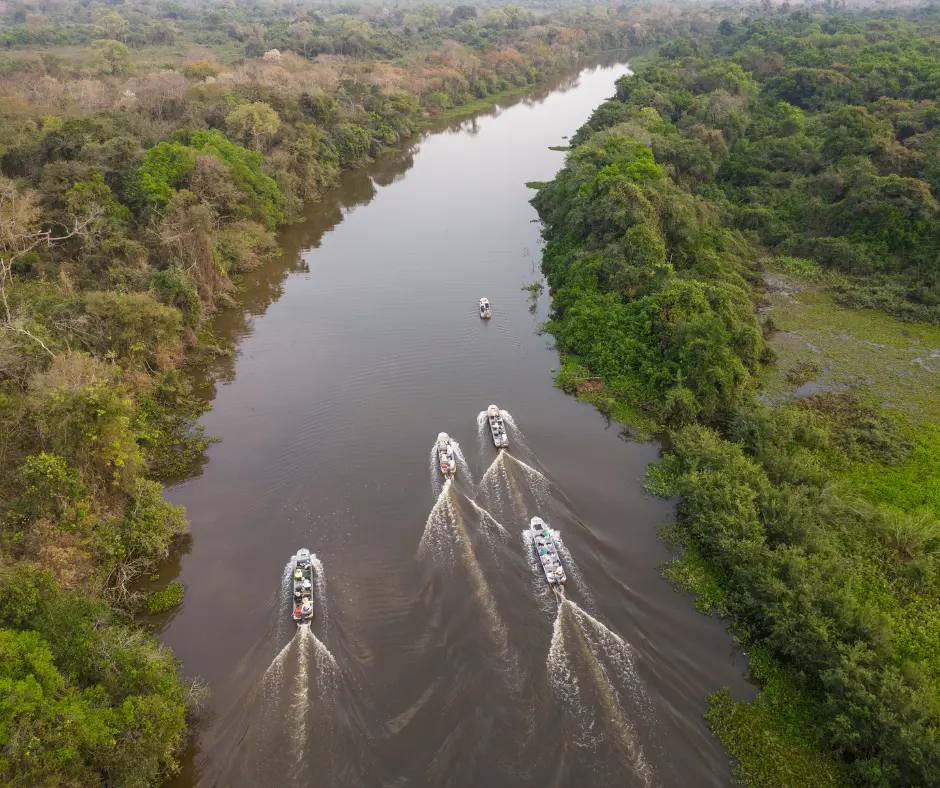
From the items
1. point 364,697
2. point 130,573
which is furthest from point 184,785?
point 130,573

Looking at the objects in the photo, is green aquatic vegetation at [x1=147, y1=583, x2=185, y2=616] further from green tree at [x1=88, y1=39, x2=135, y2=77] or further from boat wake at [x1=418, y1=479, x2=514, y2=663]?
green tree at [x1=88, y1=39, x2=135, y2=77]

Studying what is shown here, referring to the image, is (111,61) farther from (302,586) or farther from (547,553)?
(547,553)

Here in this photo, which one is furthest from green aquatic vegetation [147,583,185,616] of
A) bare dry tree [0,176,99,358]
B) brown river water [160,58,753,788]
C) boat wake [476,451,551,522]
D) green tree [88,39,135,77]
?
green tree [88,39,135,77]

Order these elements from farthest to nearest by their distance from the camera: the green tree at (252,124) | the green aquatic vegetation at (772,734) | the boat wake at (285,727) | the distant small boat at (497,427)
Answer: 1. the green tree at (252,124)
2. the distant small boat at (497,427)
3. the boat wake at (285,727)
4. the green aquatic vegetation at (772,734)

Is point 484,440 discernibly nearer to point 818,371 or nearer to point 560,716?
point 560,716

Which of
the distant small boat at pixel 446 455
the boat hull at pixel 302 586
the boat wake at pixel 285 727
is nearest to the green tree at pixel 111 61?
the distant small boat at pixel 446 455

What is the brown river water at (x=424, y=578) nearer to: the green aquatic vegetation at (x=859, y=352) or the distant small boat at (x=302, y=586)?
the distant small boat at (x=302, y=586)
